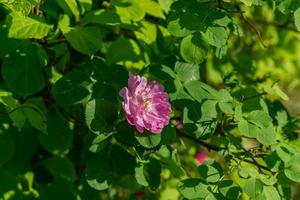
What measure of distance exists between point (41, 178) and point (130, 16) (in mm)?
776

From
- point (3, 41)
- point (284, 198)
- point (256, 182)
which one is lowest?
point (284, 198)

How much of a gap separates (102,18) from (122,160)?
1.48 ft

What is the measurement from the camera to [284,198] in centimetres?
204

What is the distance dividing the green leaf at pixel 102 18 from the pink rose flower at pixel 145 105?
0.28m

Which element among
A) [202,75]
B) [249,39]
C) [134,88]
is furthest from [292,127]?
[249,39]

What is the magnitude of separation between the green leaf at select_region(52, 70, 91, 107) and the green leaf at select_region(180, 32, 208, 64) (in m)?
0.32

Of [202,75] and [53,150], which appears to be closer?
[53,150]

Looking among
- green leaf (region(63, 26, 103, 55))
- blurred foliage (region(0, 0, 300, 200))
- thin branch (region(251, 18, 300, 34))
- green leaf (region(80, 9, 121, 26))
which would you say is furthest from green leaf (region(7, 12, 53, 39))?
thin branch (region(251, 18, 300, 34))

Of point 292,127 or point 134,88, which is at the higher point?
point 134,88

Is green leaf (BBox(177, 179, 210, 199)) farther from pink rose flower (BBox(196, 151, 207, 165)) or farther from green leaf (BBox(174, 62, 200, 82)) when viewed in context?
pink rose flower (BBox(196, 151, 207, 165))

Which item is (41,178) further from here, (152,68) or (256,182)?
(256,182)

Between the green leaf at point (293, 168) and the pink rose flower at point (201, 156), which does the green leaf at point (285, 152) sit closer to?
the green leaf at point (293, 168)

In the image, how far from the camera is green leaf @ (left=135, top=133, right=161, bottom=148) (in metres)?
1.79

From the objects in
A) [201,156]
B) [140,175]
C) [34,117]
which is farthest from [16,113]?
[201,156]
